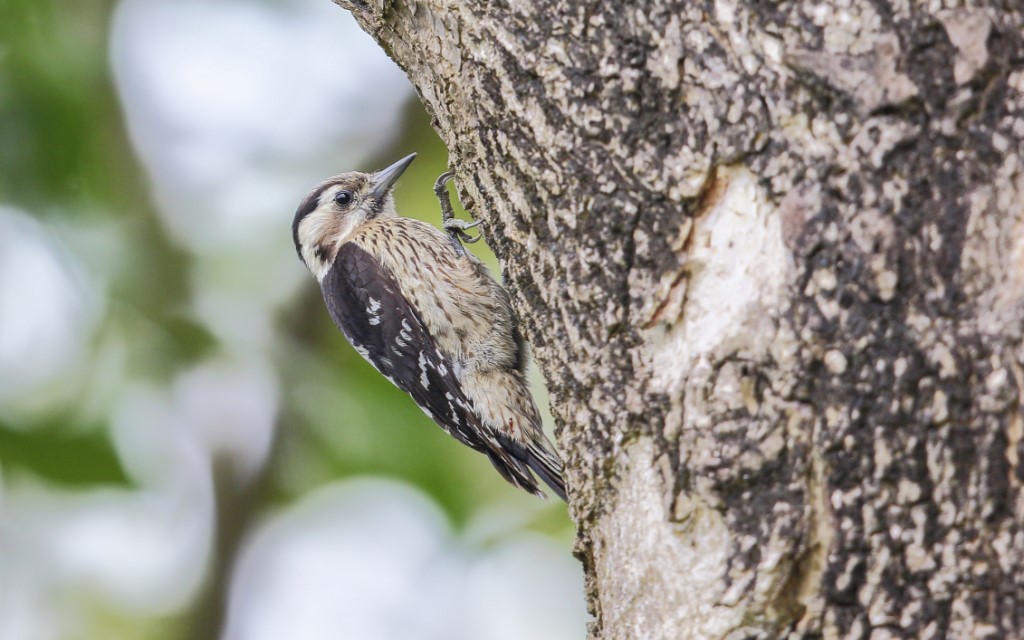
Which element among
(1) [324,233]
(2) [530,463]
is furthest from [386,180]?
(2) [530,463]

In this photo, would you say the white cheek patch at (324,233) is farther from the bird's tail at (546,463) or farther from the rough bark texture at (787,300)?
the rough bark texture at (787,300)

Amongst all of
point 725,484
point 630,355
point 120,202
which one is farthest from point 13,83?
point 725,484

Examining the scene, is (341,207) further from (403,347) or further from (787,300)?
(787,300)

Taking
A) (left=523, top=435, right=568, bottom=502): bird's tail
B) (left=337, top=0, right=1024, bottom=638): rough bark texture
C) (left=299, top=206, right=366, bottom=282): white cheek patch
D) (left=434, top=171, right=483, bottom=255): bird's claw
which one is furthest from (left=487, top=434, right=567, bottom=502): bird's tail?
(left=337, top=0, right=1024, bottom=638): rough bark texture

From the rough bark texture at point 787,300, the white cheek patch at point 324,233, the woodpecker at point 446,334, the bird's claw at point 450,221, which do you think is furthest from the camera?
the white cheek patch at point 324,233

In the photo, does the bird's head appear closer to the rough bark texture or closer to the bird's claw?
the bird's claw

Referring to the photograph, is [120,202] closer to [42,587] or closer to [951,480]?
[42,587]

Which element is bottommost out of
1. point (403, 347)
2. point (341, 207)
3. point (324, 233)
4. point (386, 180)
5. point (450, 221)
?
point (403, 347)

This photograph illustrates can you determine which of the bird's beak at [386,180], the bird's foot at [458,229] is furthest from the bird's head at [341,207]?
the bird's foot at [458,229]
